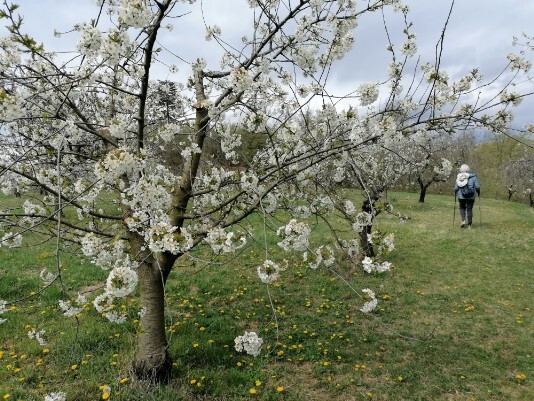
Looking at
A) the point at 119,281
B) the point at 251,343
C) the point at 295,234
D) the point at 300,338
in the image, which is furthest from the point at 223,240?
the point at 300,338

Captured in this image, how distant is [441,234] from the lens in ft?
37.4

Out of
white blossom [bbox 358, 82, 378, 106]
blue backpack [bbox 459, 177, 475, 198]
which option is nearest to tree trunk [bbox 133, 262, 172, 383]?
white blossom [bbox 358, 82, 378, 106]

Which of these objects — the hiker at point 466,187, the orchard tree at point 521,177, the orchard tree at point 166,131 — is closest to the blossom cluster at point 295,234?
the orchard tree at point 166,131

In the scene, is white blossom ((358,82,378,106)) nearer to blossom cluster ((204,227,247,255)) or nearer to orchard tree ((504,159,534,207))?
blossom cluster ((204,227,247,255))

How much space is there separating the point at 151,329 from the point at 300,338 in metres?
2.06

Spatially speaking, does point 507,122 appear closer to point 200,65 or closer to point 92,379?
point 200,65

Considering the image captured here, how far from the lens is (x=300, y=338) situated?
504cm

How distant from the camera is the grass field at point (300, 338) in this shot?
3.95 metres

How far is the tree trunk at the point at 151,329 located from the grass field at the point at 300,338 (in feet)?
0.54

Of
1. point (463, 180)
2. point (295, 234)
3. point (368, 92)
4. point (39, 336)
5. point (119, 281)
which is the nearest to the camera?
point (119, 281)

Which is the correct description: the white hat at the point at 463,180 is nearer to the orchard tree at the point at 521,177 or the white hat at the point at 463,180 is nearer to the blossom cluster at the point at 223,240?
the blossom cluster at the point at 223,240

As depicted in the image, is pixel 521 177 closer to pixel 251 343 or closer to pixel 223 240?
Answer: pixel 251 343

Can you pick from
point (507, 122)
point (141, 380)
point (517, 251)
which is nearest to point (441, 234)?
point (517, 251)

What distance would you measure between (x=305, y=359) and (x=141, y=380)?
6.20ft
